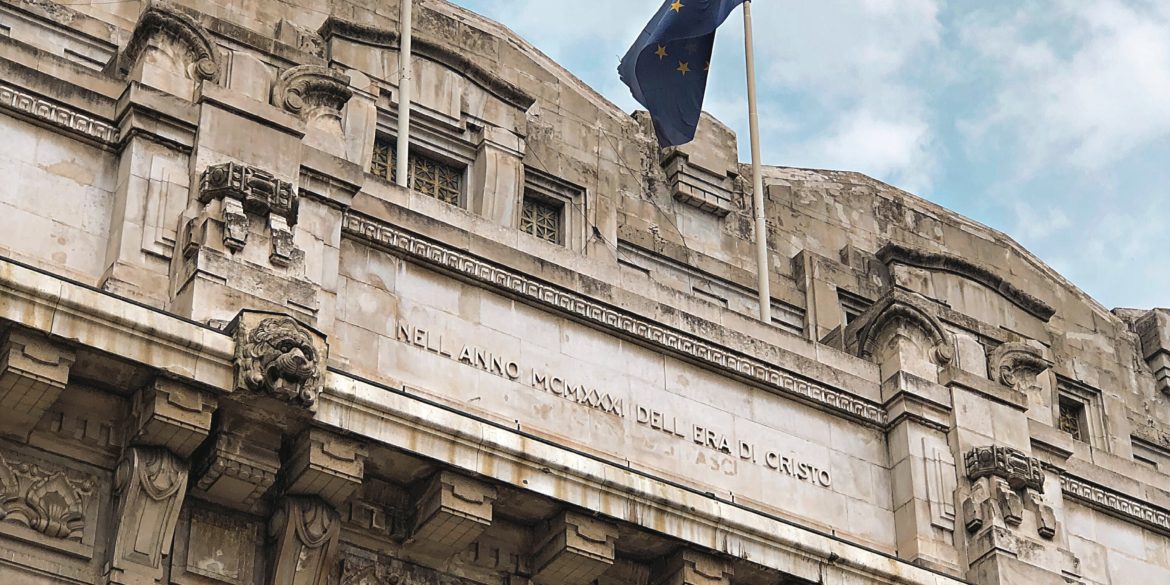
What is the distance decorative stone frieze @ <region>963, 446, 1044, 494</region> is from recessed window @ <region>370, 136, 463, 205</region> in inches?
286

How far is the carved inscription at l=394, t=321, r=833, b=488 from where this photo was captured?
22.0 meters

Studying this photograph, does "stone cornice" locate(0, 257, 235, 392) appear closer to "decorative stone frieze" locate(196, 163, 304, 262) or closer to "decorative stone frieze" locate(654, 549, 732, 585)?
"decorative stone frieze" locate(196, 163, 304, 262)

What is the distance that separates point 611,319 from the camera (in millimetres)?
23281

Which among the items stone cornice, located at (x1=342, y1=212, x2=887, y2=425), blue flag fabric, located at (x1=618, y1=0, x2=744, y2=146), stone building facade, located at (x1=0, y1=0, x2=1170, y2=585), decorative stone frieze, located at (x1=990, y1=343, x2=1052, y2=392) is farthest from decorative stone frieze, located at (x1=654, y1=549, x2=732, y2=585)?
blue flag fabric, located at (x1=618, y1=0, x2=744, y2=146)

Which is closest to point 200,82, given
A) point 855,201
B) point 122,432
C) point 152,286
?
point 152,286

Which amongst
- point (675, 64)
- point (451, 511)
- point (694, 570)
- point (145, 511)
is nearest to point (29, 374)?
point (145, 511)

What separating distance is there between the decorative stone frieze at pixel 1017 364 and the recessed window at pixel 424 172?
22.4 ft

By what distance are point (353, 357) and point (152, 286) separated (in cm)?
211

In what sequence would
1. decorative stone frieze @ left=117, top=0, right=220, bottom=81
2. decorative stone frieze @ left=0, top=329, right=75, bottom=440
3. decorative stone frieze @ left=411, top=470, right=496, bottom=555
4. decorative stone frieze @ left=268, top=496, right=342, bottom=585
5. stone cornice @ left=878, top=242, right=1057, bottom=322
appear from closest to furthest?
decorative stone frieze @ left=0, top=329, right=75, bottom=440, decorative stone frieze @ left=268, top=496, right=342, bottom=585, decorative stone frieze @ left=411, top=470, right=496, bottom=555, decorative stone frieze @ left=117, top=0, right=220, bottom=81, stone cornice @ left=878, top=242, right=1057, bottom=322

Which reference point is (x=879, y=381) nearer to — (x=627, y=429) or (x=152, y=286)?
(x=627, y=429)

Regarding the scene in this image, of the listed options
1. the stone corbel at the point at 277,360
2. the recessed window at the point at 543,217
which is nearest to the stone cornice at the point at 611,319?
the stone corbel at the point at 277,360

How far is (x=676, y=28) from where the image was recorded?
97.3 ft

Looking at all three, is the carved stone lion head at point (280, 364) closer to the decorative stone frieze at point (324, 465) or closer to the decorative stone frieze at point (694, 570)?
the decorative stone frieze at point (324, 465)

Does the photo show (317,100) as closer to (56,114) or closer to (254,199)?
(254,199)
